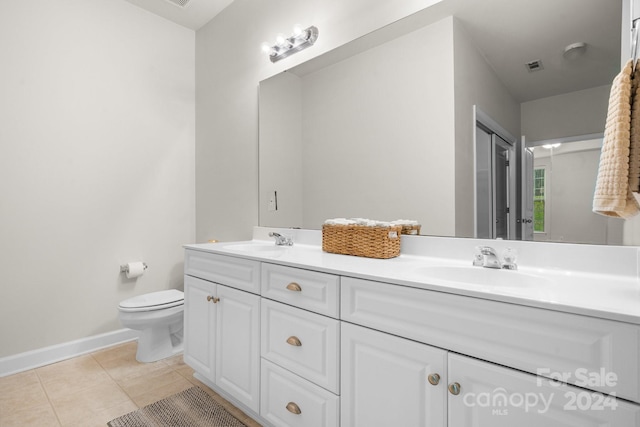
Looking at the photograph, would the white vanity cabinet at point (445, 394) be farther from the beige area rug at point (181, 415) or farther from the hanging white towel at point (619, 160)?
the beige area rug at point (181, 415)

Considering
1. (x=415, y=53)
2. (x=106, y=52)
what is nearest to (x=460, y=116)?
(x=415, y=53)

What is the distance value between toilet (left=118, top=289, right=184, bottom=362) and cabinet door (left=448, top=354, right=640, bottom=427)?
1.93m

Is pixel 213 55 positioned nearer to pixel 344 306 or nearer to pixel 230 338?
pixel 230 338

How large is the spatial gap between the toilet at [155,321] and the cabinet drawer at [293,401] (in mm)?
1086

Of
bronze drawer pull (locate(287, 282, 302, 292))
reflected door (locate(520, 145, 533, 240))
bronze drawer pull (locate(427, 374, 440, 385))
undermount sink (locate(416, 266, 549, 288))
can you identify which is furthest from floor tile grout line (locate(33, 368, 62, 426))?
reflected door (locate(520, 145, 533, 240))

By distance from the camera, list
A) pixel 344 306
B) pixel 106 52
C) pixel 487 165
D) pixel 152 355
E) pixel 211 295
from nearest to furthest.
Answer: pixel 344 306 < pixel 487 165 < pixel 211 295 < pixel 152 355 < pixel 106 52

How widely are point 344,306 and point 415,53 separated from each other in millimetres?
1222

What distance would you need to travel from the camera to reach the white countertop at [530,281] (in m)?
0.75

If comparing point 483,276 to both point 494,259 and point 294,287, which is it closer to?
point 494,259

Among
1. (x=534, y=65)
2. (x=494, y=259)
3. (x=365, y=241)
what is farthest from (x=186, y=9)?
(x=494, y=259)

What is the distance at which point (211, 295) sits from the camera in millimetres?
1808

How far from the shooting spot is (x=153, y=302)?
2246 mm

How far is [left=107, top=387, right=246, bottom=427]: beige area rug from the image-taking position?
160cm

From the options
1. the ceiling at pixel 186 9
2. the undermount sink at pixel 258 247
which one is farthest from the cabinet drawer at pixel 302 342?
the ceiling at pixel 186 9
